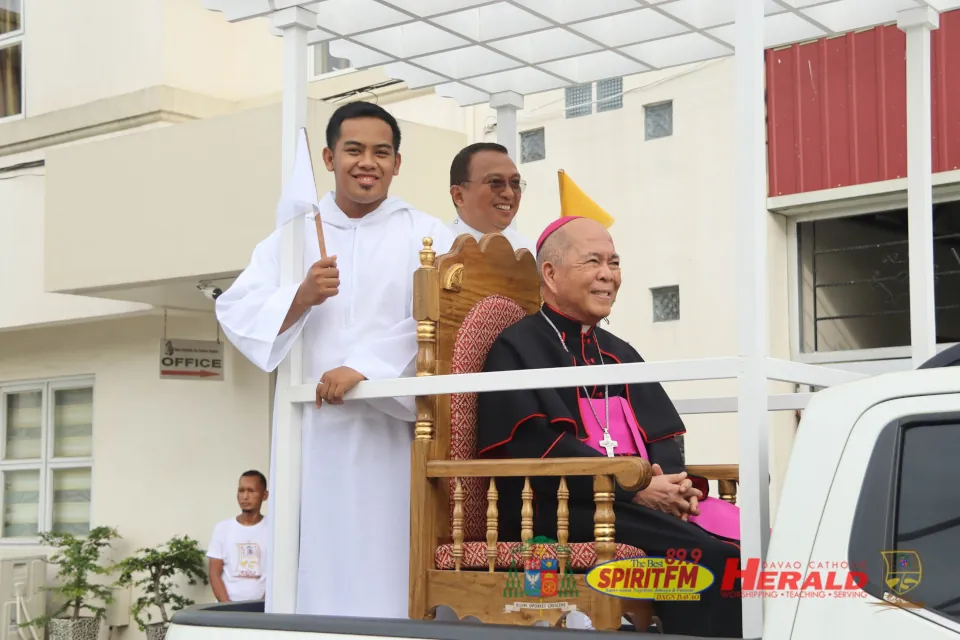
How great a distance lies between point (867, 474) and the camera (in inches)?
98.0

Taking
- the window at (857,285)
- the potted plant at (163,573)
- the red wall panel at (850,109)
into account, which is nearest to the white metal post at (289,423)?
the red wall panel at (850,109)

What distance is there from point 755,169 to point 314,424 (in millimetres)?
1510

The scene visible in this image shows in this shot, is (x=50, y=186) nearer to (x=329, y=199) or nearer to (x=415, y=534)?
(x=329, y=199)

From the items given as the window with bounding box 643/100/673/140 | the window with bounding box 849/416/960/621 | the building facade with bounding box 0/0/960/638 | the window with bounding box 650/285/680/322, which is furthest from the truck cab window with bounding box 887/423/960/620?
the window with bounding box 643/100/673/140

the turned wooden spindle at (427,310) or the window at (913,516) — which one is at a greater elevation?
the turned wooden spindle at (427,310)

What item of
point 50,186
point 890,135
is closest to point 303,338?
point 890,135

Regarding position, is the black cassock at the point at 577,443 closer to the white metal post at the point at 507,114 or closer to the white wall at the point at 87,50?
the white metal post at the point at 507,114

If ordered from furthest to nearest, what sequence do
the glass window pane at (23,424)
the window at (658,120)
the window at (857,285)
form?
the glass window pane at (23,424) < the window at (658,120) < the window at (857,285)

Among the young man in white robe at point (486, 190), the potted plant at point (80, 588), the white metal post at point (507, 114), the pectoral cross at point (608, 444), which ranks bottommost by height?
the potted plant at point (80, 588)

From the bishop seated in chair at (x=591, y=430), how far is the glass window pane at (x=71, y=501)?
31.0 ft

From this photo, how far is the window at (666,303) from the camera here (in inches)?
347

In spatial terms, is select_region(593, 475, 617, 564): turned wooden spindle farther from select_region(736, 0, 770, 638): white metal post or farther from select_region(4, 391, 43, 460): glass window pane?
select_region(4, 391, 43, 460): glass window pane

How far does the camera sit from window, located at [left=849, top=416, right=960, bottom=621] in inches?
92.9

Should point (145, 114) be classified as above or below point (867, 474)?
above
